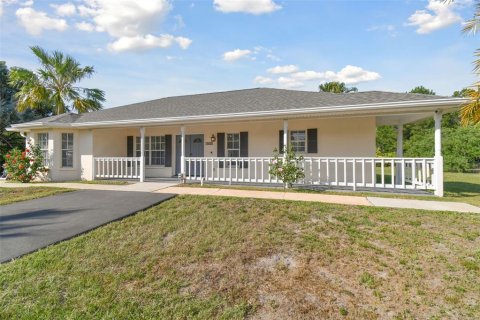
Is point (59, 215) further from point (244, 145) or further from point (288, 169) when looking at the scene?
point (244, 145)

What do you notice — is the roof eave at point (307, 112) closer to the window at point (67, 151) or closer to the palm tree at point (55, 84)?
the window at point (67, 151)

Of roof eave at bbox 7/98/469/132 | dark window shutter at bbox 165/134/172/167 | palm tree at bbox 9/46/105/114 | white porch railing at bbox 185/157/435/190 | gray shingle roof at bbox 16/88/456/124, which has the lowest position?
white porch railing at bbox 185/157/435/190

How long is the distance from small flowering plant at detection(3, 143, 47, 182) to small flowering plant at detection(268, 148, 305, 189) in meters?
10.1

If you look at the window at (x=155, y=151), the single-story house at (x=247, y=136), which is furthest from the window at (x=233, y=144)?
the window at (x=155, y=151)

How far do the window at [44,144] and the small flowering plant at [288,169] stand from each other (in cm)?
1020

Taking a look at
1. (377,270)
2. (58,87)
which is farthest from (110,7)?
(58,87)

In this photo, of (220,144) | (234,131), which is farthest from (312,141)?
(220,144)

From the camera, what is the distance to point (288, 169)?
8336mm

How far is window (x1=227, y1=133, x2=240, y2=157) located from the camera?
11.3 m

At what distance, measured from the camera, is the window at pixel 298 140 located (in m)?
10.3

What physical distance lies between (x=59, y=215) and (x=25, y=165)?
7.47 meters

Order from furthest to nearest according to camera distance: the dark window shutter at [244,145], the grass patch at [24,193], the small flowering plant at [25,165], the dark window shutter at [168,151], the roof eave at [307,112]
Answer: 1. the dark window shutter at [168,151]
2. the small flowering plant at [25,165]
3. the dark window shutter at [244,145]
4. the grass patch at [24,193]
5. the roof eave at [307,112]

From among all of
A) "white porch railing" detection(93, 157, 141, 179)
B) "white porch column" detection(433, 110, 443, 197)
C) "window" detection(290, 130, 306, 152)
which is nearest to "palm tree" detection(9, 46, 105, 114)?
"white porch railing" detection(93, 157, 141, 179)

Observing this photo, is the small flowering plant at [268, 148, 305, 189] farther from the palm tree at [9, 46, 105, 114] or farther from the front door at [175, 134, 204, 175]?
the palm tree at [9, 46, 105, 114]
